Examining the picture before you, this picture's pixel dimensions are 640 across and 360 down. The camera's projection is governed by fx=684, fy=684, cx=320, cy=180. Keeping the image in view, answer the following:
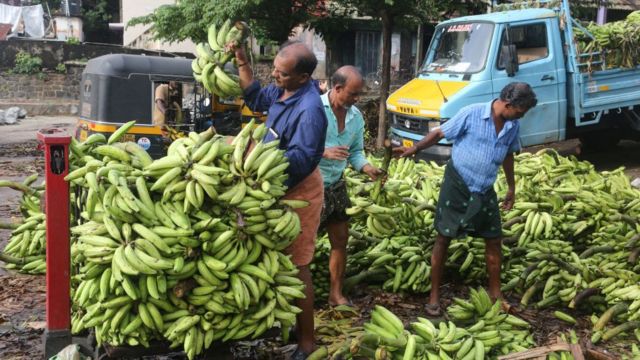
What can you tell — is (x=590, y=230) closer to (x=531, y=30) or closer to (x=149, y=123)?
(x=531, y=30)

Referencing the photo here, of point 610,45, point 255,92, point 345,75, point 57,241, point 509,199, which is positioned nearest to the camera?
point 57,241

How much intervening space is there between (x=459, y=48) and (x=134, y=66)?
5401 mm

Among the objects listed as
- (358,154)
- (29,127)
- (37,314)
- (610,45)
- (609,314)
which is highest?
(610,45)

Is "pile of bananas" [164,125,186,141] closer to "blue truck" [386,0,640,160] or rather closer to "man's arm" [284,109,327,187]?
"blue truck" [386,0,640,160]

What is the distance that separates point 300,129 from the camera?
146 inches

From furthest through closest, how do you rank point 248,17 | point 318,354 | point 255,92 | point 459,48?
1. point 248,17
2. point 459,48
3. point 255,92
4. point 318,354

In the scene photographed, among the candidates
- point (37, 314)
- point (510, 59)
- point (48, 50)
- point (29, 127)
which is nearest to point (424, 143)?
point (37, 314)

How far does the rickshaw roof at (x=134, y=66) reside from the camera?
11.5 meters

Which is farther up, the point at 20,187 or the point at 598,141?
the point at 20,187

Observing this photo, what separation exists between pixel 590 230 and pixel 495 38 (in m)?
4.91

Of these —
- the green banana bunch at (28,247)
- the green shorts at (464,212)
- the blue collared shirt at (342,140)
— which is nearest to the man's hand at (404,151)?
the blue collared shirt at (342,140)

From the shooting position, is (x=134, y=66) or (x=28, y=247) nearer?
(x=28, y=247)

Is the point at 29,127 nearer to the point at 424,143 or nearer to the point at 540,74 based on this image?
the point at 540,74

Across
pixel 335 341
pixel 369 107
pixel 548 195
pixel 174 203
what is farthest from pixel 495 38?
pixel 174 203
